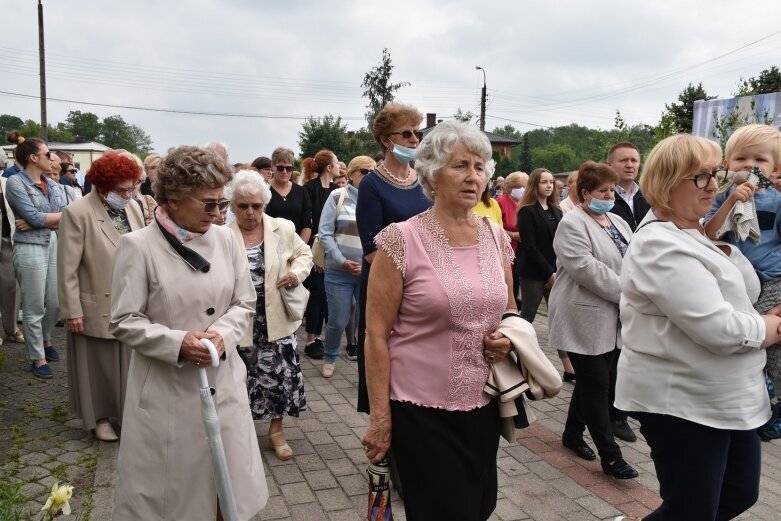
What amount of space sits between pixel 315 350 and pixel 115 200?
11.2 ft

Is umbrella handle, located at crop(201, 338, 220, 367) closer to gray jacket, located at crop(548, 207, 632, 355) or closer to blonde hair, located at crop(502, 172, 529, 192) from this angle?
gray jacket, located at crop(548, 207, 632, 355)

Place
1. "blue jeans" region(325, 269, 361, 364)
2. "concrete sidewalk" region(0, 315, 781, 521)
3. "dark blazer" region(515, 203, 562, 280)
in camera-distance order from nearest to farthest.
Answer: "concrete sidewalk" region(0, 315, 781, 521) → "blue jeans" region(325, 269, 361, 364) → "dark blazer" region(515, 203, 562, 280)

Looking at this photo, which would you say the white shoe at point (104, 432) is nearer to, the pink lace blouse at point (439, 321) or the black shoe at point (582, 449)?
the pink lace blouse at point (439, 321)

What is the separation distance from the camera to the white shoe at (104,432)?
186 inches

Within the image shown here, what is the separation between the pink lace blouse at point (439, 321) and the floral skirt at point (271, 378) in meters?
2.14

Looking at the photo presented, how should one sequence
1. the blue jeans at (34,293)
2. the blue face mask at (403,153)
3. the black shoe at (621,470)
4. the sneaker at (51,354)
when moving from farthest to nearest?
the sneaker at (51,354), the blue jeans at (34,293), the black shoe at (621,470), the blue face mask at (403,153)

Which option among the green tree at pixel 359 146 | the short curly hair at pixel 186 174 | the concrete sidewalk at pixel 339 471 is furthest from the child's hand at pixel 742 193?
the green tree at pixel 359 146

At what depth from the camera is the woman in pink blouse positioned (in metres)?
2.49

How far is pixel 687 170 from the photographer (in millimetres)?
2498

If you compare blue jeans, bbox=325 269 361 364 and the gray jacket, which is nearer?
A: the gray jacket

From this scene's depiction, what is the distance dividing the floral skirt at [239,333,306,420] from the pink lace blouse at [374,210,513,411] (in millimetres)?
2136

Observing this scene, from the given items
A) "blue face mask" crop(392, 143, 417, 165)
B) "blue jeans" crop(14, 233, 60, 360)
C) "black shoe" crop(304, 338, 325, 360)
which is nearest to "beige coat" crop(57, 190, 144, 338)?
"blue jeans" crop(14, 233, 60, 360)

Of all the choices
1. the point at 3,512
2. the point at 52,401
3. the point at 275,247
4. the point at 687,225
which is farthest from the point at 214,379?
the point at 52,401

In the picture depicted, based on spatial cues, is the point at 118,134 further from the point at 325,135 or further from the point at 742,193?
the point at 742,193
